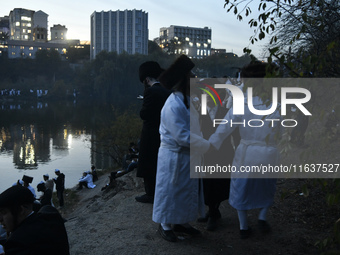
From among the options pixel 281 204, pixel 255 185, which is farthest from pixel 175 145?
pixel 281 204

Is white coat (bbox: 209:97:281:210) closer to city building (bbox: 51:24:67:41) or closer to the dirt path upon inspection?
the dirt path

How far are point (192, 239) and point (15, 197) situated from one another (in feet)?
7.67

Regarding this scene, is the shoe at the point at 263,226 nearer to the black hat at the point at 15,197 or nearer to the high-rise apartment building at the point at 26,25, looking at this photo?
the black hat at the point at 15,197

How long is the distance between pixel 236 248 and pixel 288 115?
2015mm

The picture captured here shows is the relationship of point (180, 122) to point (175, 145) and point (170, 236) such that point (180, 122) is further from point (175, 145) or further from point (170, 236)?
point (170, 236)

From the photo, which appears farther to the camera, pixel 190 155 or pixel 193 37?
pixel 193 37

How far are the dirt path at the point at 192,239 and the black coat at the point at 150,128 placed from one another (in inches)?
29.2

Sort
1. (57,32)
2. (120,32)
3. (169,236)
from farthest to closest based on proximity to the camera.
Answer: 1. (57,32)
2. (120,32)
3. (169,236)

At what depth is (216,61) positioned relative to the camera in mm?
103875

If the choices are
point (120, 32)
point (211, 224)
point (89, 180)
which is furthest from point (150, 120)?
point (120, 32)

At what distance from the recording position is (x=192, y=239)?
4488 millimetres

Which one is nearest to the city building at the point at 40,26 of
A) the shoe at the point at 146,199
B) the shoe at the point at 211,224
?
the shoe at the point at 146,199

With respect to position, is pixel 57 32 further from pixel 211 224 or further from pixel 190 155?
pixel 190 155

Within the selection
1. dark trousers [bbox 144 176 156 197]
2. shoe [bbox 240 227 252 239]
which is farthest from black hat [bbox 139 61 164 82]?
shoe [bbox 240 227 252 239]
